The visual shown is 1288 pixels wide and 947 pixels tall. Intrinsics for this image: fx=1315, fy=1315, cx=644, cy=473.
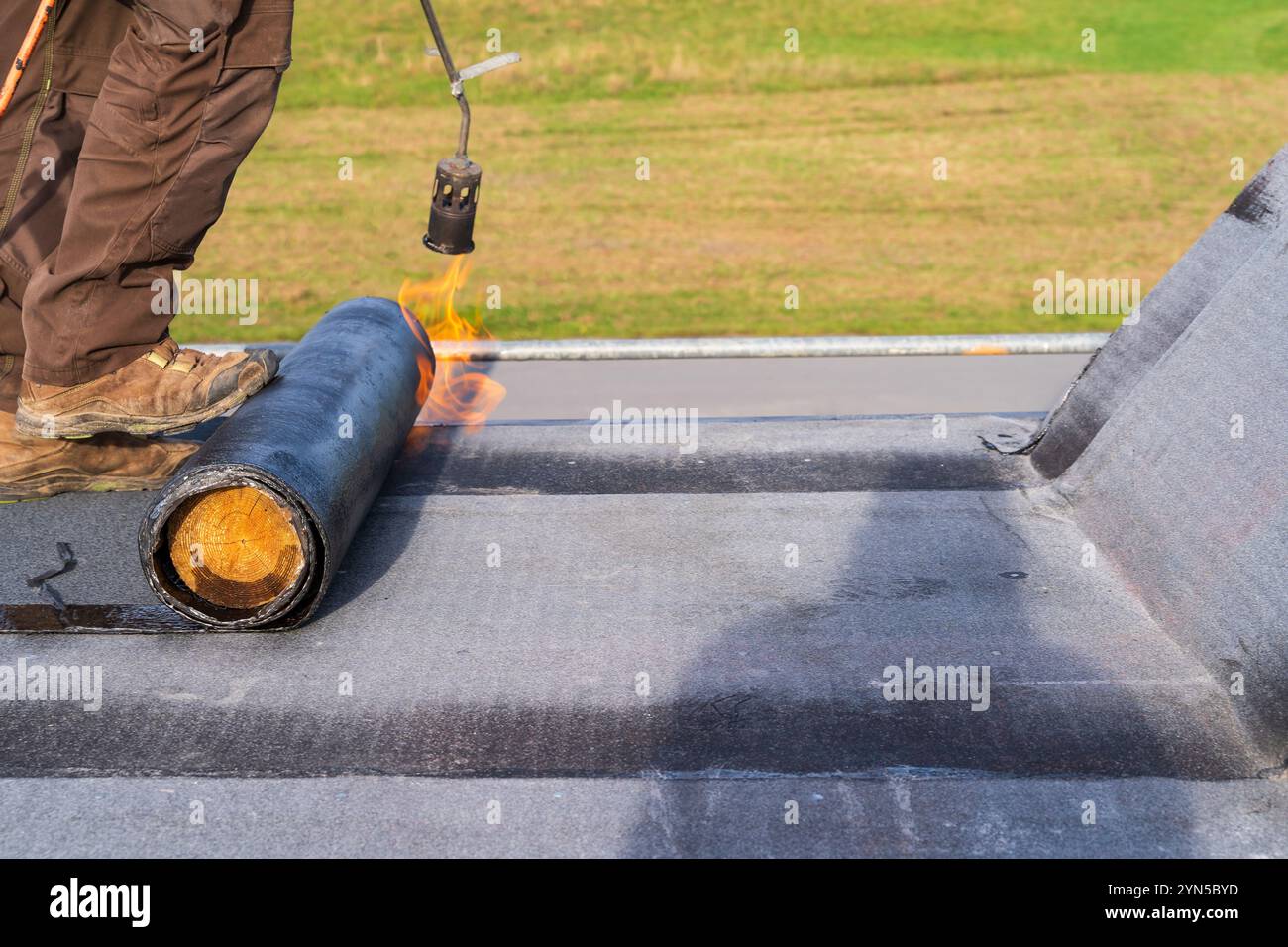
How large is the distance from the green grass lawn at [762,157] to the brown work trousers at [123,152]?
13.6 ft

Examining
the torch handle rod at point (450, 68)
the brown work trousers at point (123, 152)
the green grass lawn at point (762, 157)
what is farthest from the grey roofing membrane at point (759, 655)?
the green grass lawn at point (762, 157)

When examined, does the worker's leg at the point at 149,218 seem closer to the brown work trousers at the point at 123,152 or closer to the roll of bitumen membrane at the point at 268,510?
the brown work trousers at the point at 123,152

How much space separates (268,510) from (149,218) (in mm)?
901

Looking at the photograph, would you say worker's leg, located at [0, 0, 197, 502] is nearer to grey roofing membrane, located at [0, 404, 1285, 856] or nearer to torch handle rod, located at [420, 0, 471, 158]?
grey roofing membrane, located at [0, 404, 1285, 856]

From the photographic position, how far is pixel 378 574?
3.59 metres

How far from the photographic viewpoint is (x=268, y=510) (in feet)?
11.0

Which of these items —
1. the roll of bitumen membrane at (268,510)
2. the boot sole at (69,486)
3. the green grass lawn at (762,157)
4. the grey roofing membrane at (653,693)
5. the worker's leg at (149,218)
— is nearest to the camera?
the grey roofing membrane at (653,693)

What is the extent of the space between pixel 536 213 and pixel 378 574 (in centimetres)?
748

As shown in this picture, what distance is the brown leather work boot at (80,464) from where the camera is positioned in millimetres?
3945

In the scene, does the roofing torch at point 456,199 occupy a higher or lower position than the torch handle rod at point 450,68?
lower

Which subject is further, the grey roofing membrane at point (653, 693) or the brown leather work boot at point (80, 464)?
the brown leather work boot at point (80, 464)

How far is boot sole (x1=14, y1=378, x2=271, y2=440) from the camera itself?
3635mm

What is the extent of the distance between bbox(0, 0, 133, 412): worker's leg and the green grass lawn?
410 centimetres

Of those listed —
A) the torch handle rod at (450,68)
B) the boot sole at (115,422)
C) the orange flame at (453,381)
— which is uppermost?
the torch handle rod at (450,68)
